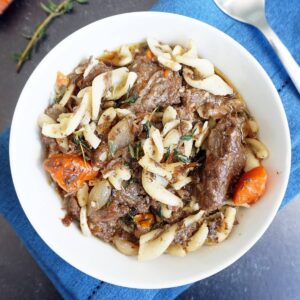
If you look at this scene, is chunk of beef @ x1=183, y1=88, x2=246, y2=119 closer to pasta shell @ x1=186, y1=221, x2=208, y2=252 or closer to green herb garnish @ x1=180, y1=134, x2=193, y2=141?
green herb garnish @ x1=180, y1=134, x2=193, y2=141

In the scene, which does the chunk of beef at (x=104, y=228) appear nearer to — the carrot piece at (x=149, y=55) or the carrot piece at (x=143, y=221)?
the carrot piece at (x=143, y=221)

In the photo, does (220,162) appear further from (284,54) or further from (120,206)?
(284,54)

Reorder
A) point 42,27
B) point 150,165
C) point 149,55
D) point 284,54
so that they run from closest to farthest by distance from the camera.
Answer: point 150,165, point 149,55, point 284,54, point 42,27

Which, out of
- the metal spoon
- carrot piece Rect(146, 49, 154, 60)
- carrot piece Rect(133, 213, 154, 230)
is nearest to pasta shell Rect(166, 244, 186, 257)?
carrot piece Rect(133, 213, 154, 230)

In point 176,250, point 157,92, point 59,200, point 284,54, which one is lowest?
point 59,200

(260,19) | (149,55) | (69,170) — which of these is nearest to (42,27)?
(149,55)

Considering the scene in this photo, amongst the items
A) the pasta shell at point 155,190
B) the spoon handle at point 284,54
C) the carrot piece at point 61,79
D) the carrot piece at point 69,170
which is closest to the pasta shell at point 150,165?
the pasta shell at point 155,190
